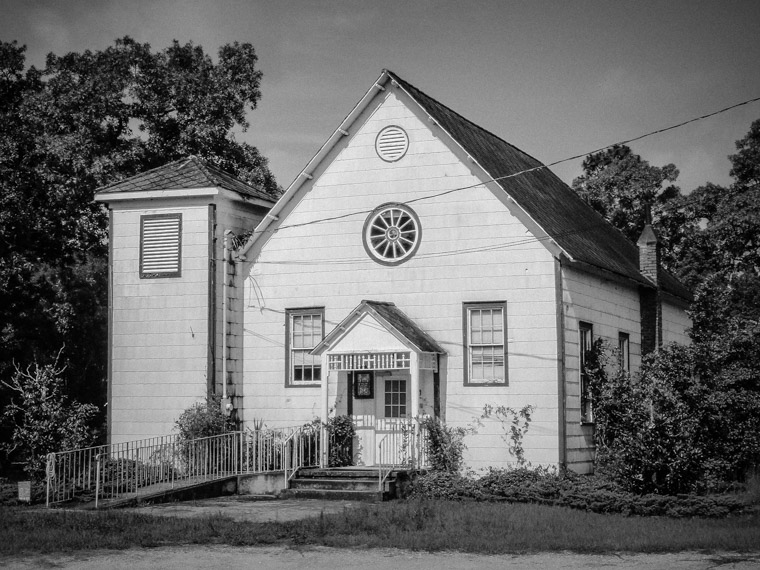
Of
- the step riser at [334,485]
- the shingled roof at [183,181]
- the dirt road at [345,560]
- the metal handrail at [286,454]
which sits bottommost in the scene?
the dirt road at [345,560]

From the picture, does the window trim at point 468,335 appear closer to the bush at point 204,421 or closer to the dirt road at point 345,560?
the bush at point 204,421

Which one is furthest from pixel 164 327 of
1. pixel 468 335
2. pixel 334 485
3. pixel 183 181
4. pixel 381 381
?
pixel 468 335

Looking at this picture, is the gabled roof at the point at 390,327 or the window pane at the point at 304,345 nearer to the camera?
the gabled roof at the point at 390,327

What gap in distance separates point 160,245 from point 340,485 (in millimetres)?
8254

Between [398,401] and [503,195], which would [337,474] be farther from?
[503,195]

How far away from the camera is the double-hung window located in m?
26.8

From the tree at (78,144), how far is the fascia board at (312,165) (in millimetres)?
10850

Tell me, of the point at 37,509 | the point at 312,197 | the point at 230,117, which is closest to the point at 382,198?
the point at 312,197

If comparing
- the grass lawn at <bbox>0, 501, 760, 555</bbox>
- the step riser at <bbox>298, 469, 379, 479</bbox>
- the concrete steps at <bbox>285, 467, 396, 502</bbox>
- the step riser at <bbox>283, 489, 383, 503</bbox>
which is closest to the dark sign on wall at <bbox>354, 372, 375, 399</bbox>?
the concrete steps at <bbox>285, 467, 396, 502</bbox>

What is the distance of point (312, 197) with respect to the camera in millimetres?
26953

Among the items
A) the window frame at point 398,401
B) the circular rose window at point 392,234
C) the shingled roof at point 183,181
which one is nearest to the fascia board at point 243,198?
the shingled roof at point 183,181

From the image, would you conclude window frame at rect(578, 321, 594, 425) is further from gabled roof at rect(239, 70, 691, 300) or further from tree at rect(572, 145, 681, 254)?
tree at rect(572, 145, 681, 254)

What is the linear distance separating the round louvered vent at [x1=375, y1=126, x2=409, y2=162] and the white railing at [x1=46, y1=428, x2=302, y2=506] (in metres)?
6.99

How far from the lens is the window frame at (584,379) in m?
25.2
